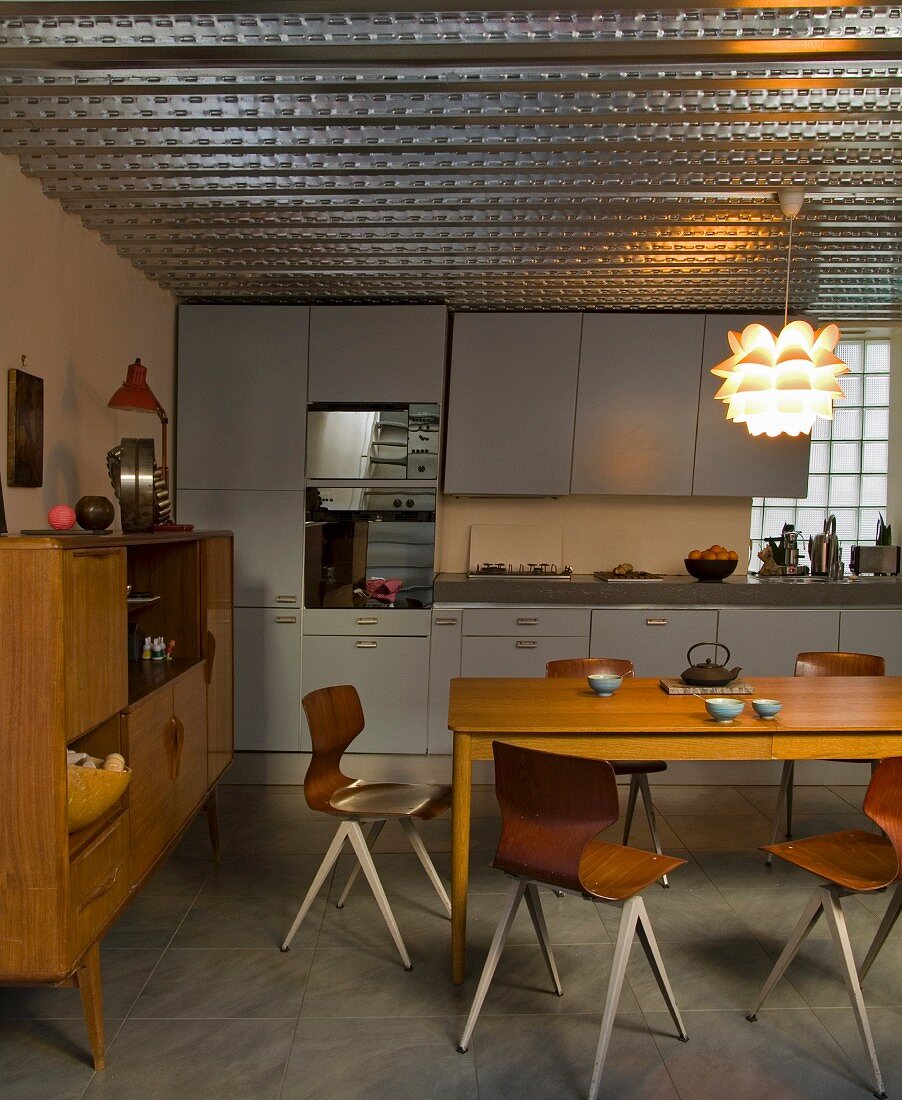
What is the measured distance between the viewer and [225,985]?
2963 millimetres

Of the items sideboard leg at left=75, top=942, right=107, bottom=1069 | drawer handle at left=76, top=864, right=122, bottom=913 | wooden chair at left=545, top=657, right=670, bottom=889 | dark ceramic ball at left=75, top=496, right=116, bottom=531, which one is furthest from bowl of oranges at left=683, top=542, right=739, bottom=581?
sideboard leg at left=75, top=942, right=107, bottom=1069

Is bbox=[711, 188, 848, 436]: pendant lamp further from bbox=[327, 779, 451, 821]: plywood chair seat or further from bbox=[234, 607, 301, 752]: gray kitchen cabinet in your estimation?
bbox=[234, 607, 301, 752]: gray kitchen cabinet

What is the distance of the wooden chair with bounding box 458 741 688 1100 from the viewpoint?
240 cm

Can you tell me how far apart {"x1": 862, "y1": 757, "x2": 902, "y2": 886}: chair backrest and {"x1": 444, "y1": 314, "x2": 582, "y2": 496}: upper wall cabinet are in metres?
3.19

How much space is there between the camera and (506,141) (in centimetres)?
320

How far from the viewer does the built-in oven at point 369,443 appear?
5.23 meters

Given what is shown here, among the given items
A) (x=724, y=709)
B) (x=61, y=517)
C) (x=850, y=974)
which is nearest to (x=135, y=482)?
(x=61, y=517)

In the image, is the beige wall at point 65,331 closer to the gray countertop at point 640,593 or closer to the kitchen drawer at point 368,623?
the kitchen drawer at point 368,623

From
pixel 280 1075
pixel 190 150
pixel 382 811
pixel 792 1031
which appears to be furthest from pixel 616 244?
pixel 280 1075

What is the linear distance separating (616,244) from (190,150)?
80.7 inches

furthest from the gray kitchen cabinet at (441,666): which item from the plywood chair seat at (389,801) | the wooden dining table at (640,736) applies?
the wooden dining table at (640,736)

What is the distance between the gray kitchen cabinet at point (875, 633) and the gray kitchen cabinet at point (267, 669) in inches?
128

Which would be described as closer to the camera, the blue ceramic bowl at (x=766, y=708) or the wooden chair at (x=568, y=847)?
the wooden chair at (x=568, y=847)

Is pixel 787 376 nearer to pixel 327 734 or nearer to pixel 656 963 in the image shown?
pixel 656 963
